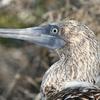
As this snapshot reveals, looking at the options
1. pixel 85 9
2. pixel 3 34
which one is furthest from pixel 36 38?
pixel 85 9

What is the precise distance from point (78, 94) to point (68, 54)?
72 cm

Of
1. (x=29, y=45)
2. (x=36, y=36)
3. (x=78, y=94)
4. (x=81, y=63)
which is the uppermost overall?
(x=29, y=45)

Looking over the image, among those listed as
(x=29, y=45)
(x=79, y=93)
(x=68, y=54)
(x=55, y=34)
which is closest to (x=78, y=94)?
(x=79, y=93)

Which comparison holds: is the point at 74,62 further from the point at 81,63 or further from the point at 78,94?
the point at 78,94

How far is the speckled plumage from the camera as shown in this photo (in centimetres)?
550

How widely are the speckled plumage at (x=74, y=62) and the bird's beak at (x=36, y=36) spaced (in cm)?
12

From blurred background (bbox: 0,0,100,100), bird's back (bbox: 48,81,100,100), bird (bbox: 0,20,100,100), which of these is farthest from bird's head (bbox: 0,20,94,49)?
blurred background (bbox: 0,0,100,100)

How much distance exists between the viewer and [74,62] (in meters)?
5.59

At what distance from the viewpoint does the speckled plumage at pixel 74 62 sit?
18.0 feet

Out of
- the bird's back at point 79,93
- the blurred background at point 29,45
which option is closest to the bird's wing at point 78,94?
the bird's back at point 79,93

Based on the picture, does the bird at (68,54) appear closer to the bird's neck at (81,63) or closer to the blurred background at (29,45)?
the bird's neck at (81,63)

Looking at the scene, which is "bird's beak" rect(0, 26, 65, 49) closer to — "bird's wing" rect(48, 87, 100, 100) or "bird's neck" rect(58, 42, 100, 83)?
"bird's neck" rect(58, 42, 100, 83)

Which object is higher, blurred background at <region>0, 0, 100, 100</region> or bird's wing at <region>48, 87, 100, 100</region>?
blurred background at <region>0, 0, 100, 100</region>

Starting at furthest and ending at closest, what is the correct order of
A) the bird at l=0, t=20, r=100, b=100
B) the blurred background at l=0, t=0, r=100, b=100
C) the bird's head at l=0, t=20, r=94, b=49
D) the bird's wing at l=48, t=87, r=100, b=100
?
the blurred background at l=0, t=0, r=100, b=100
the bird's head at l=0, t=20, r=94, b=49
the bird at l=0, t=20, r=100, b=100
the bird's wing at l=48, t=87, r=100, b=100
